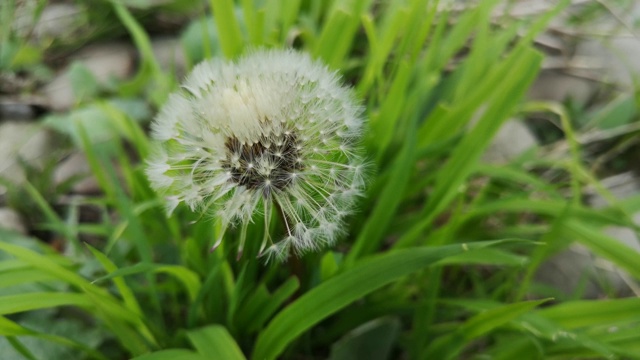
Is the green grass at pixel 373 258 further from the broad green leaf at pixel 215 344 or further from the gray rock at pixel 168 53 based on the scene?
the gray rock at pixel 168 53

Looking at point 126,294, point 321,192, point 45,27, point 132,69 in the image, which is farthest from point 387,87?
point 45,27

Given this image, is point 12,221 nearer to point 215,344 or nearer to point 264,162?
point 215,344

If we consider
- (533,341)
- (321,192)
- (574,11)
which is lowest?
(533,341)

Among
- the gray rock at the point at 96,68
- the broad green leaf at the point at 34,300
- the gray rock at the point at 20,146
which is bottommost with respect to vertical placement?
the gray rock at the point at 20,146

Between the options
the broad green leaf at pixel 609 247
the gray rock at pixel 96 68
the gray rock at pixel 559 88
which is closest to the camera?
the broad green leaf at pixel 609 247

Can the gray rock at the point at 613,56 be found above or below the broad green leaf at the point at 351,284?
above

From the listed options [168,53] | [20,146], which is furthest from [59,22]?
[20,146]

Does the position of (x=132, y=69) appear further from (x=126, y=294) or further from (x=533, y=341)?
(x=533, y=341)

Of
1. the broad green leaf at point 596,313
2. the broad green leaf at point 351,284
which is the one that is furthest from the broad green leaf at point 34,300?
the broad green leaf at point 596,313
